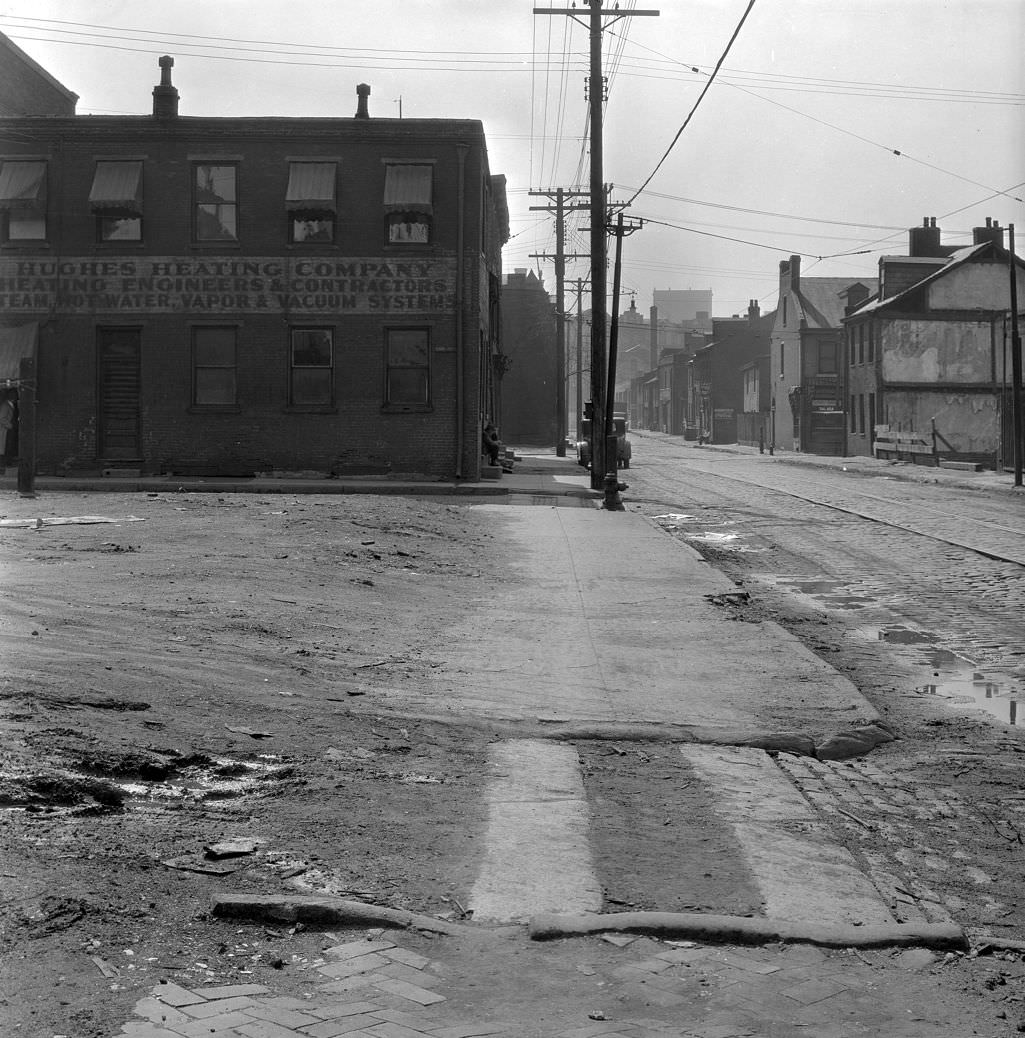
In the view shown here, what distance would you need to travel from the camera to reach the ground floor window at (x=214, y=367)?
98.3 feet

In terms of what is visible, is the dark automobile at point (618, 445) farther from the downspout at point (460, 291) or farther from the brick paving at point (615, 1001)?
the brick paving at point (615, 1001)

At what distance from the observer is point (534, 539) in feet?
60.0

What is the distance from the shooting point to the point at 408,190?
29141 mm

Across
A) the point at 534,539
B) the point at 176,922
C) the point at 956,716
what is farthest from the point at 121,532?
the point at 176,922

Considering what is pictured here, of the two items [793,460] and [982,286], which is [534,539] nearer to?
[793,460]

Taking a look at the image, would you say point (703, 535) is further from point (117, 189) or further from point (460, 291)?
point (117, 189)

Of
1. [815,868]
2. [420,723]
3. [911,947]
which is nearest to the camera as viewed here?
[911,947]

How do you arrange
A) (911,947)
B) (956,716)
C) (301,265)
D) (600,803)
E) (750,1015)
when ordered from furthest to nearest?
(301,265) → (956,716) → (600,803) → (911,947) → (750,1015)

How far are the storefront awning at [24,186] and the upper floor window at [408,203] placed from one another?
7.72m

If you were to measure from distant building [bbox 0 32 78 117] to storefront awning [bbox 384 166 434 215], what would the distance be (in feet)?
39.4

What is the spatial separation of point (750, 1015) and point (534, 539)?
14685 mm

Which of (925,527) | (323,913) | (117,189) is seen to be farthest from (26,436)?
(323,913)

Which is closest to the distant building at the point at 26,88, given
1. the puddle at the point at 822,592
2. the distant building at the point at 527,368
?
the distant building at the point at 527,368

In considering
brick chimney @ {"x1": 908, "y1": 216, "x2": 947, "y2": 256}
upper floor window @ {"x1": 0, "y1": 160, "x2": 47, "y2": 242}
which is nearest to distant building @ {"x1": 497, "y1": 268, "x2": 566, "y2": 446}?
brick chimney @ {"x1": 908, "y1": 216, "x2": 947, "y2": 256}
